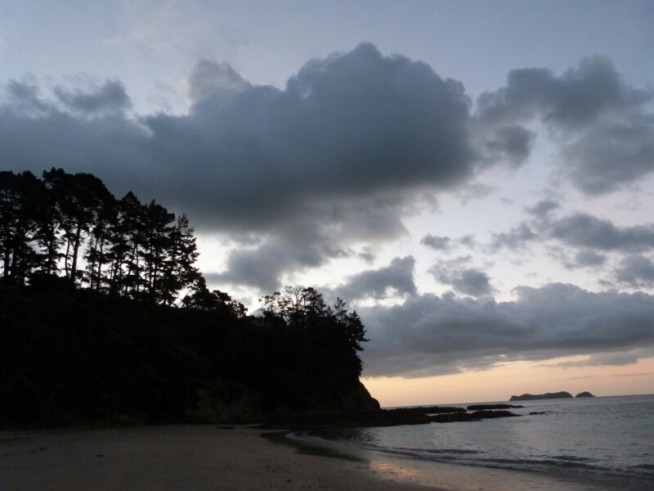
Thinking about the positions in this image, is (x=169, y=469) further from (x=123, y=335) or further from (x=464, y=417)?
(x=464, y=417)

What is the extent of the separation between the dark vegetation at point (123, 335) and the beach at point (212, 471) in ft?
58.7

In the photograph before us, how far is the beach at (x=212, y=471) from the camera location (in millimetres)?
16203

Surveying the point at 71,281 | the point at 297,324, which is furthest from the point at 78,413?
the point at 297,324

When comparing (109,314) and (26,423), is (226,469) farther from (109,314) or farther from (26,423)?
(109,314)

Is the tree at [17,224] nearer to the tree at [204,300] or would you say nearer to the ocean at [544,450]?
the tree at [204,300]

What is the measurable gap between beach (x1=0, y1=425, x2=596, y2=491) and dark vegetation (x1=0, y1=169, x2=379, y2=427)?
58.7 ft

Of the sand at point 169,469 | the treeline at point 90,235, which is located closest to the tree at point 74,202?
the treeline at point 90,235

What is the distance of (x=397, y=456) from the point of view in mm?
30016

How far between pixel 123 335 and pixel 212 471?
34778 millimetres

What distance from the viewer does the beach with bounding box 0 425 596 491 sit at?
16.2m

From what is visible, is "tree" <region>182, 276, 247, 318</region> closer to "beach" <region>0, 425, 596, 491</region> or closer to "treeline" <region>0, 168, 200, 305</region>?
"treeline" <region>0, 168, 200, 305</region>

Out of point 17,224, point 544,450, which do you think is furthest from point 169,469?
point 17,224

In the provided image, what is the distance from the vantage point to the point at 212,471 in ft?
63.8

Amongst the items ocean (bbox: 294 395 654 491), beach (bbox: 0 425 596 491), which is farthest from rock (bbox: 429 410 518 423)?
beach (bbox: 0 425 596 491)
